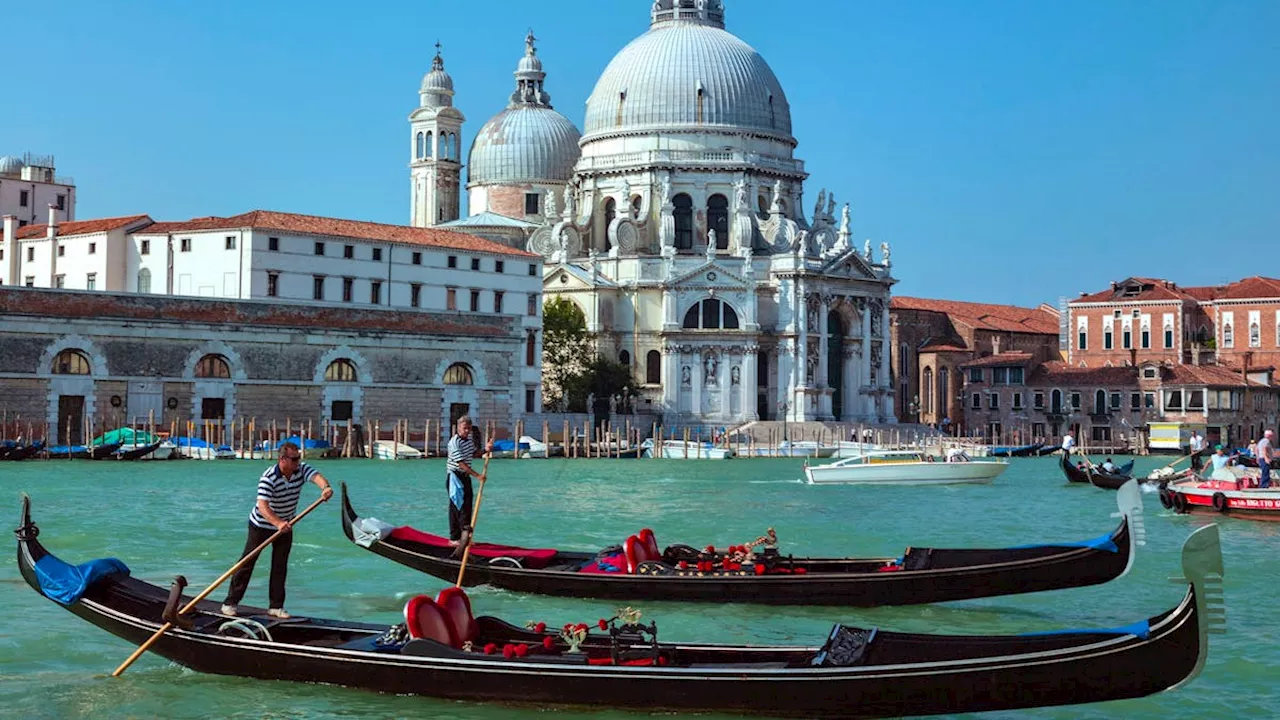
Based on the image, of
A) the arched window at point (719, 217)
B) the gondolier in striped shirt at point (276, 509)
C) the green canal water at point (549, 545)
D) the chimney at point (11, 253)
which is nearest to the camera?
the green canal water at point (549, 545)

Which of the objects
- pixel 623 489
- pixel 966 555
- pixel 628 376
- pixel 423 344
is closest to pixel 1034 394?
pixel 628 376

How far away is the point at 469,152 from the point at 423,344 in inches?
1041

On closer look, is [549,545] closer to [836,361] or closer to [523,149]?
[836,361]

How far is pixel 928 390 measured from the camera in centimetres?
7219

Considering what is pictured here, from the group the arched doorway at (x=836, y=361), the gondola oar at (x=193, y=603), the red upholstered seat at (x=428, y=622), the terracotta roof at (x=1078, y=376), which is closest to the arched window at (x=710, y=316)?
the arched doorway at (x=836, y=361)

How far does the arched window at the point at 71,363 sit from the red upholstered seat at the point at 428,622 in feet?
99.4

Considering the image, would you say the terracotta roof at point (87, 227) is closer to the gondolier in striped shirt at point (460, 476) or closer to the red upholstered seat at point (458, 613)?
the gondolier in striped shirt at point (460, 476)

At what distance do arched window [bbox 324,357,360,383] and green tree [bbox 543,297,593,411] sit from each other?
1442cm

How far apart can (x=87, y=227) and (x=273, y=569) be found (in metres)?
40.3

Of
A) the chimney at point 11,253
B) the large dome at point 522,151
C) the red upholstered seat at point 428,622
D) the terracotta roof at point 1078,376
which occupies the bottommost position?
the red upholstered seat at point 428,622

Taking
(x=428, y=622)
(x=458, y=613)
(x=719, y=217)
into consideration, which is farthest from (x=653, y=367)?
(x=428, y=622)

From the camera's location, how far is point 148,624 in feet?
32.4

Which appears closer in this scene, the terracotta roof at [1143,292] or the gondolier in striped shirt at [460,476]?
the gondolier in striped shirt at [460,476]

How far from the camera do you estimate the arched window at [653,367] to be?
5938 cm
